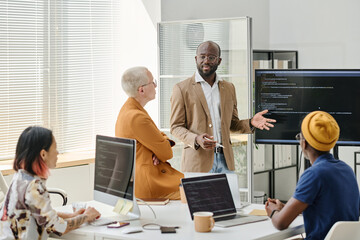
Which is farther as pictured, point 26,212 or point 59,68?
point 59,68

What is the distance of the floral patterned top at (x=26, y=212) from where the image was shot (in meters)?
2.61

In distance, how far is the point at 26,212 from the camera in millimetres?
2617

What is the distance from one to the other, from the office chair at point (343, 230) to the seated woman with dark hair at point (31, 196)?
126 centimetres

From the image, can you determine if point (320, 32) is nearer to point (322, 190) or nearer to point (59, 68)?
point (59, 68)

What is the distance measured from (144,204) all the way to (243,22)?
2382 mm

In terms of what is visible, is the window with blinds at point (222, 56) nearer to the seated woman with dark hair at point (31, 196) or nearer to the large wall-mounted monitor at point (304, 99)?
the large wall-mounted monitor at point (304, 99)

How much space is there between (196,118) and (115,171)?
55.2 inches

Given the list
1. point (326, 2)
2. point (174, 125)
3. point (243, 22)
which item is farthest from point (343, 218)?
point (326, 2)

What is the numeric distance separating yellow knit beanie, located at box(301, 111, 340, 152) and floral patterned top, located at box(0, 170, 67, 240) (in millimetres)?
1283

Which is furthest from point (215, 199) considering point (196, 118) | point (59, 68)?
point (59, 68)

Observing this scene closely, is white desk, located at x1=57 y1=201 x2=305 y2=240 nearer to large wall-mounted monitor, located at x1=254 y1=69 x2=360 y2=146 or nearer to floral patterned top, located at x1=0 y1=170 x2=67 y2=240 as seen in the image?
floral patterned top, located at x1=0 y1=170 x2=67 y2=240

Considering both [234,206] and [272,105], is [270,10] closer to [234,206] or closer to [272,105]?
[272,105]

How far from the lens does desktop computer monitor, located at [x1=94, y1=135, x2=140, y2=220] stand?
116 inches

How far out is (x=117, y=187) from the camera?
10.00 feet
